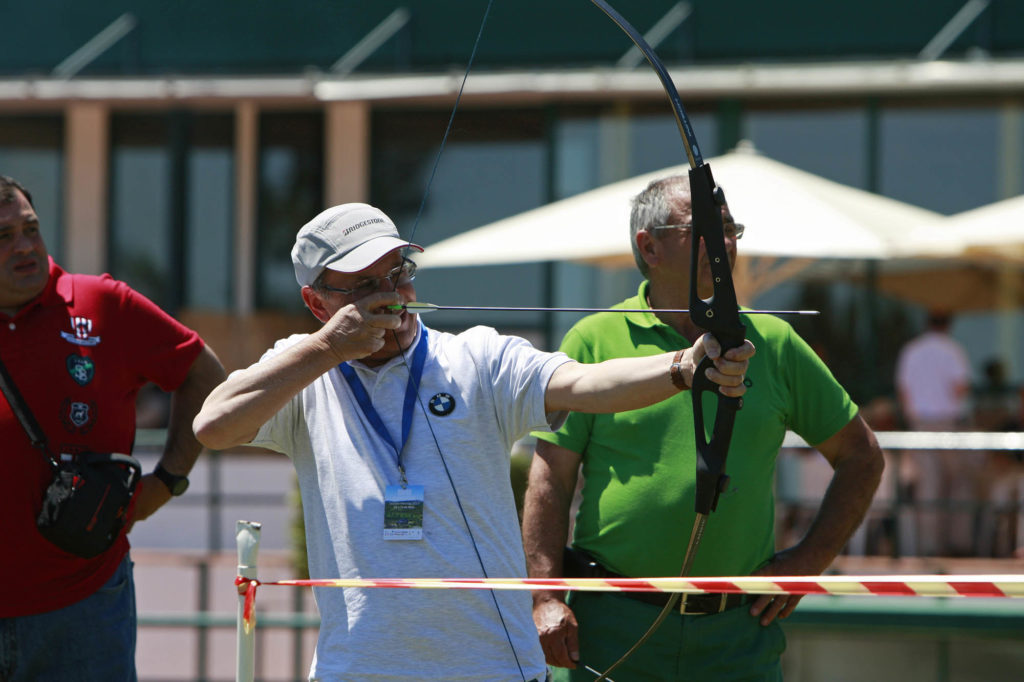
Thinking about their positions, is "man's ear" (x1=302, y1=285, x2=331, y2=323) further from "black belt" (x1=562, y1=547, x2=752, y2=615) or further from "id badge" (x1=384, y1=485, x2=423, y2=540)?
"black belt" (x1=562, y1=547, x2=752, y2=615)

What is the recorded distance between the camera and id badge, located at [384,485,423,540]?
8.21ft

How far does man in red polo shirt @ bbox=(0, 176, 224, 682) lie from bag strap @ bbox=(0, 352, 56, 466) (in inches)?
0.9

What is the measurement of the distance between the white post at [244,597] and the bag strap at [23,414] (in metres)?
0.66

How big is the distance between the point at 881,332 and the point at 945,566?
15.0 feet

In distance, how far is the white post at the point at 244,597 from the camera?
2691 mm

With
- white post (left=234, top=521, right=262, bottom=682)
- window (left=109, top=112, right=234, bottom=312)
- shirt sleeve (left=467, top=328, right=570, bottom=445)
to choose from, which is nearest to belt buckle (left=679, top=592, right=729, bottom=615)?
shirt sleeve (left=467, top=328, right=570, bottom=445)

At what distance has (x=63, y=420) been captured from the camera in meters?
3.16

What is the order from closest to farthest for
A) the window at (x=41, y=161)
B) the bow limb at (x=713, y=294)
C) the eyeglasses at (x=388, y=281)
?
the bow limb at (x=713, y=294), the eyeglasses at (x=388, y=281), the window at (x=41, y=161)

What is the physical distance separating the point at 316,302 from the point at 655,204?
94cm

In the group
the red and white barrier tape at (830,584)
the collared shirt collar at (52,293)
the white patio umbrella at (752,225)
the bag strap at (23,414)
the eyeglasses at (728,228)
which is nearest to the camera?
the red and white barrier tape at (830,584)

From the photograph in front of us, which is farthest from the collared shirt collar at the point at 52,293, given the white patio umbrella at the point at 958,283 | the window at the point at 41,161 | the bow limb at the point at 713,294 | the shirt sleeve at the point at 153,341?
the window at the point at 41,161

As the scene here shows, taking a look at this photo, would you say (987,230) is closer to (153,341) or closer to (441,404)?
(153,341)

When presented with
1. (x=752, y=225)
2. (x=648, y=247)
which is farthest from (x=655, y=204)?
(x=752, y=225)

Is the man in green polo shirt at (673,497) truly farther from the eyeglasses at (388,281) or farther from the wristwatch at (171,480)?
the wristwatch at (171,480)
